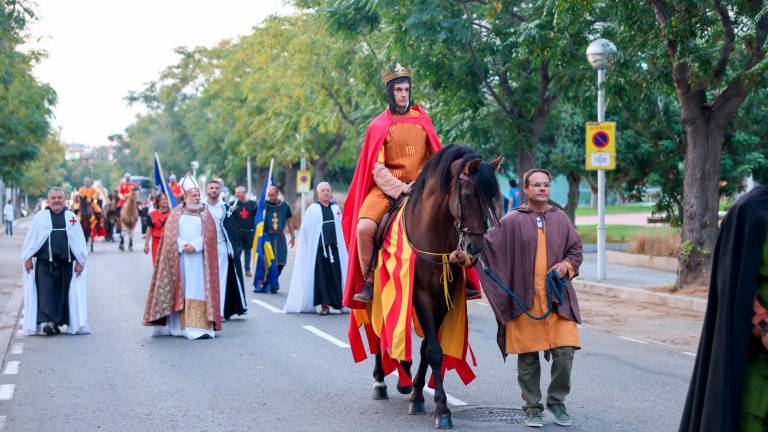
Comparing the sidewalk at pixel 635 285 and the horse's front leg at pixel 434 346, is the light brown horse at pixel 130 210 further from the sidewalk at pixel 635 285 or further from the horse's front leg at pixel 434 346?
the horse's front leg at pixel 434 346

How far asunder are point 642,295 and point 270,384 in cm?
1028

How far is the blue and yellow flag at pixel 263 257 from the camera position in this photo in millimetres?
19906

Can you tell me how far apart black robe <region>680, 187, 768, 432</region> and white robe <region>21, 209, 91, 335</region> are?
10.4m

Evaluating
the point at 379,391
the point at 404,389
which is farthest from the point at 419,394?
the point at 379,391

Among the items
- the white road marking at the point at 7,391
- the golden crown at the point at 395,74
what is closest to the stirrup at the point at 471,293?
the golden crown at the point at 395,74

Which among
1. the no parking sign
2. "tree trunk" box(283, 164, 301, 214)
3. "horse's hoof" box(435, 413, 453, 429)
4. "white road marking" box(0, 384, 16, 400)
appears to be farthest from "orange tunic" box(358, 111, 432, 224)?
"tree trunk" box(283, 164, 301, 214)

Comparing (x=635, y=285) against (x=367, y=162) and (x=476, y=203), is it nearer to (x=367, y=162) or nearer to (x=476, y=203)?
(x=367, y=162)

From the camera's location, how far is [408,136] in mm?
8555

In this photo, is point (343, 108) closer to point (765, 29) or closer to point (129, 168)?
point (765, 29)

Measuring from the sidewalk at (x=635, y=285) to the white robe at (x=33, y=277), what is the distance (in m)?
8.75

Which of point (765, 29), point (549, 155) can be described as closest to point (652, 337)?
point (765, 29)

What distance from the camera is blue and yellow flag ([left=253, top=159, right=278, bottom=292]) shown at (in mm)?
19906

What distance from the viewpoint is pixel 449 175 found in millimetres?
7590

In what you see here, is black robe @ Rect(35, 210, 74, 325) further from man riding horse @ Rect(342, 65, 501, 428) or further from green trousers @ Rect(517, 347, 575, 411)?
green trousers @ Rect(517, 347, 575, 411)
